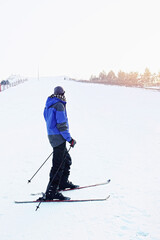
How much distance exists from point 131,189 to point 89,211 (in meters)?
1.39

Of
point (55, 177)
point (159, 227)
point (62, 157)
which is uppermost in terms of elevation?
point (62, 157)

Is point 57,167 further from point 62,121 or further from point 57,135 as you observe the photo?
point 62,121

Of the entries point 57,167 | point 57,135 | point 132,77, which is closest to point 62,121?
point 57,135

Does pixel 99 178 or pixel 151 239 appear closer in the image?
pixel 151 239

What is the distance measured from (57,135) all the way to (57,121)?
309mm

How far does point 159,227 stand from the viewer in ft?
12.6

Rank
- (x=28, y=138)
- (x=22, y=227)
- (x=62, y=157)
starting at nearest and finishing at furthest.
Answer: (x=22, y=227) < (x=62, y=157) < (x=28, y=138)

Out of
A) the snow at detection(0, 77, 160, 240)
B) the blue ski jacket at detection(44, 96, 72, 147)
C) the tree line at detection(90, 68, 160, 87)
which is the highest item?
the tree line at detection(90, 68, 160, 87)

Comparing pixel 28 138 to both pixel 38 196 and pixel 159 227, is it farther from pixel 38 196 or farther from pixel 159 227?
pixel 159 227

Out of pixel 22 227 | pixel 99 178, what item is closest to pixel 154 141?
pixel 99 178

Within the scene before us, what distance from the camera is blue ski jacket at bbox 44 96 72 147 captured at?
14.1 ft

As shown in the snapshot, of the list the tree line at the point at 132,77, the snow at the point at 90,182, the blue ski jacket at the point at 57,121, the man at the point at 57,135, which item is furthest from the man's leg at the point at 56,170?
the tree line at the point at 132,77

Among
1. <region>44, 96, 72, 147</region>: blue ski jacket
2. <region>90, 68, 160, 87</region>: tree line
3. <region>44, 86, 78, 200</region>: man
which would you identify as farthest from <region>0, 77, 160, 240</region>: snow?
<region>90, 68, 160, 87</region>: tree line

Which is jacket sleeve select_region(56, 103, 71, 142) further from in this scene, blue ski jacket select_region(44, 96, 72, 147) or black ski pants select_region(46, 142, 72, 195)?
black ski pants select_region(46, 142, 72, 195)
